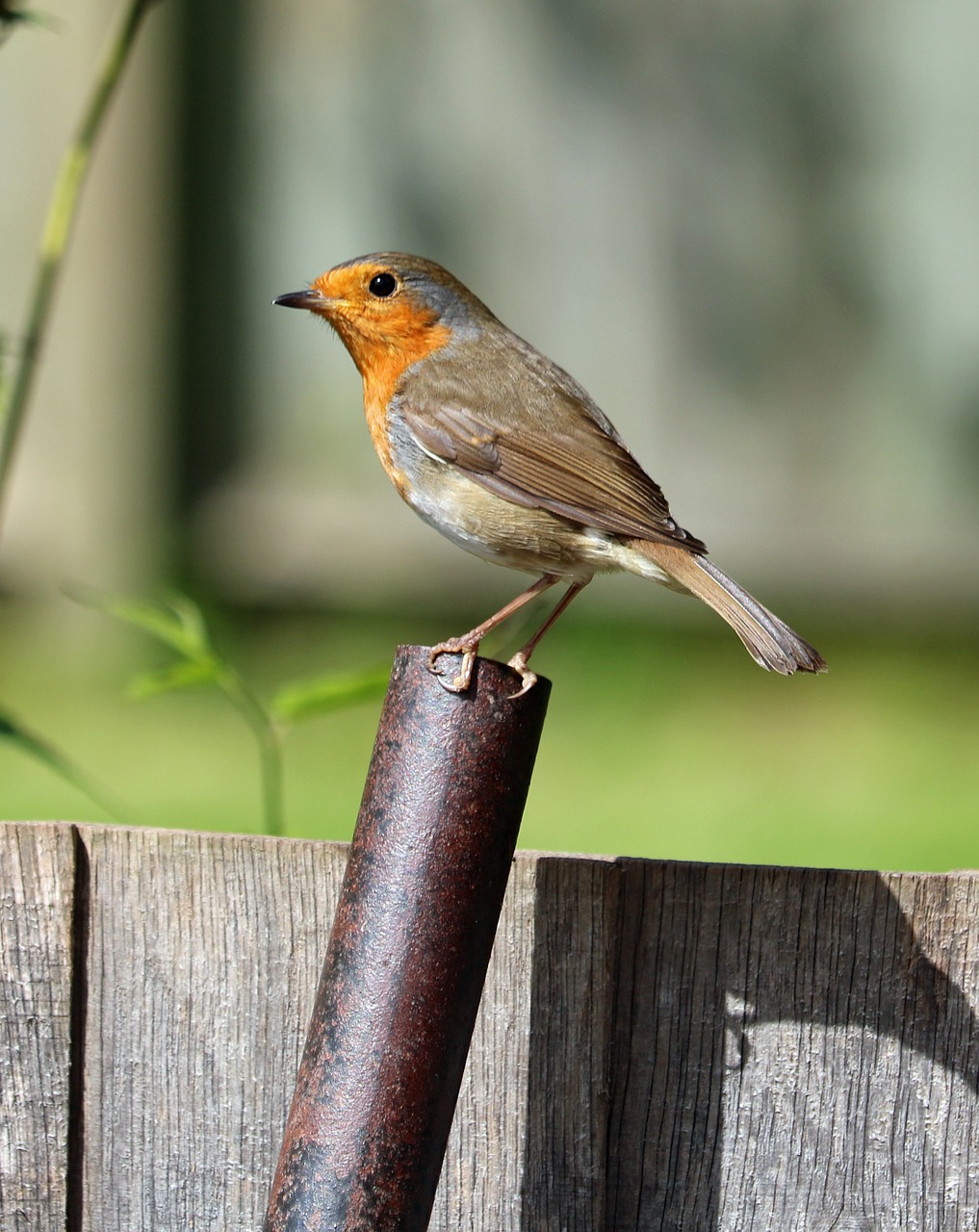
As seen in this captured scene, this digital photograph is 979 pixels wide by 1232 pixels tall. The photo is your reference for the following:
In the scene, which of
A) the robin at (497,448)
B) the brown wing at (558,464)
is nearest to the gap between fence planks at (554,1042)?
the robin at (497,448)

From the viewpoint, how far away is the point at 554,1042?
2.00m

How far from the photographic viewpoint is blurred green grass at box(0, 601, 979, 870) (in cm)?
485

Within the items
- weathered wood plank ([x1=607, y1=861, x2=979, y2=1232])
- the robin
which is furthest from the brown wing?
weathered wood plank ([x1=607, y1=861, x2=979, y2=1232])

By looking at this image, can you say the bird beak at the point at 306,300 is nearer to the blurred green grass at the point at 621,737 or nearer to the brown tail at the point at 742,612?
the brown tail at the point at 742,612

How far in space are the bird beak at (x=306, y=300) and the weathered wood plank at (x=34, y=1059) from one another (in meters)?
1.10

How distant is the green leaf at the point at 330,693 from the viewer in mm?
2209

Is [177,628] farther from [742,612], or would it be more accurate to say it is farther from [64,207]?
[742,612]

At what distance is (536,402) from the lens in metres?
2.70

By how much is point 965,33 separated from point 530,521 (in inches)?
160

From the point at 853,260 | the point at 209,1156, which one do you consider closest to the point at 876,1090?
the point at 209,1156

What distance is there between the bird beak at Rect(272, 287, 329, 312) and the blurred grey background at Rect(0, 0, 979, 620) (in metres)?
3.06

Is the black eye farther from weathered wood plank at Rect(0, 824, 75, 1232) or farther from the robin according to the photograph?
weathered wood plank at Rect(0, 824, 75, 1232)

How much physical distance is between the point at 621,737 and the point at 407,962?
393 cm

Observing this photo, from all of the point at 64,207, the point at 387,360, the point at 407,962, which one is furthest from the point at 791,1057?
the point at 64,207
